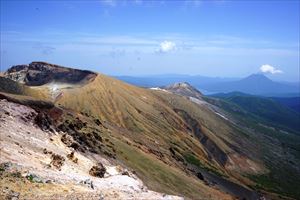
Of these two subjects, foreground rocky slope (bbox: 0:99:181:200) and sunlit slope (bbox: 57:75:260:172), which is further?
sunlit slope (bbox: 57:75:260:172)

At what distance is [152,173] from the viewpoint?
284 ft

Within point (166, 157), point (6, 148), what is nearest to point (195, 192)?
point (166, 157)

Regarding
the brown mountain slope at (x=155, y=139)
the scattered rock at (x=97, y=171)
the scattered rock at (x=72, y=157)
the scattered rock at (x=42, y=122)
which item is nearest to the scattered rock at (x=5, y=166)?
the scattered rock at (x=97, y=171)

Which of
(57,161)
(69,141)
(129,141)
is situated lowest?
(129,141)

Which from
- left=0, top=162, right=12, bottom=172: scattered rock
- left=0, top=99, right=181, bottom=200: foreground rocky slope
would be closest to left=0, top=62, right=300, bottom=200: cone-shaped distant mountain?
left=0, top=99, right=181, bottom=200: foreground rocky slope

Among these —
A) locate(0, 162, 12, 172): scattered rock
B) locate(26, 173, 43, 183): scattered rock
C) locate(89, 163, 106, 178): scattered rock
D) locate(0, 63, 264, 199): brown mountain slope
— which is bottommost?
locate(0, 63, 264, 199): brown mountain slope

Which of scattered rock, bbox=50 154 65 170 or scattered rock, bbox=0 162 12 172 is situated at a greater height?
scattered rock, bbox=0 162 12 172

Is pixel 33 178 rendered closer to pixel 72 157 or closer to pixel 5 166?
pixel 5 166

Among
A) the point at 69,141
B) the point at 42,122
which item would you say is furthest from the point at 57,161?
the point at 69,141

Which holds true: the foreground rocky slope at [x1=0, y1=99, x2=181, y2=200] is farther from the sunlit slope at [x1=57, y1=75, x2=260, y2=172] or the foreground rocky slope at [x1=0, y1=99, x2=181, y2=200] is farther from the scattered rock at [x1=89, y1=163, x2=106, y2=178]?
the sunlit slope at [x1=57, y1=75, x2=260, y2=172]

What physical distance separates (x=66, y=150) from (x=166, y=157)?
63.8m

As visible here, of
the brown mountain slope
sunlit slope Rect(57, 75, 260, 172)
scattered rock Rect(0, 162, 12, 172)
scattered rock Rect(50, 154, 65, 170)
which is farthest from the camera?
sunlit slope Rect(57, 75, 260, 172)

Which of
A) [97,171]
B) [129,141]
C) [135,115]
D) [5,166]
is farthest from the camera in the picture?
[135,115]

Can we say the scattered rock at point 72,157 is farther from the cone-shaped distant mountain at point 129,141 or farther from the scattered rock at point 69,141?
the scattered rock at point 69,141
